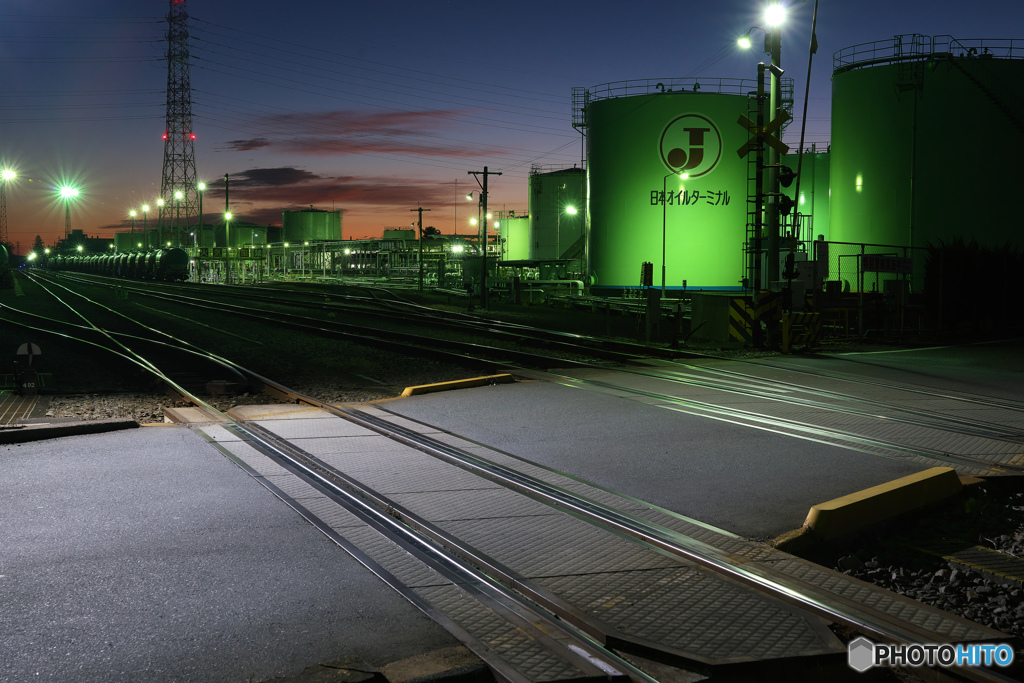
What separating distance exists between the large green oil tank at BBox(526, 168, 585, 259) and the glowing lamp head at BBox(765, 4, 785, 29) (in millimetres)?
47925

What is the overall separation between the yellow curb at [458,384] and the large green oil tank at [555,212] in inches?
2147

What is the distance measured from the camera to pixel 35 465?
704 cm

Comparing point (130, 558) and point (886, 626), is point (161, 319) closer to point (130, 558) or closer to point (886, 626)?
point (130, 558)

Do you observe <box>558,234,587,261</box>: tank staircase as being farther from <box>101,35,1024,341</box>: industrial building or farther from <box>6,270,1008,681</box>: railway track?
<box>6,270,1008,681</box>: railway track

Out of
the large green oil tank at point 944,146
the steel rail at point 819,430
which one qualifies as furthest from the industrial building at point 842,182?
the steel rail at point 819,430

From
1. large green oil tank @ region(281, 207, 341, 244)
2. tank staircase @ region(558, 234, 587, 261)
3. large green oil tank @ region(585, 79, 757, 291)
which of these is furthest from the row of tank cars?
large green oil tank @ region(585, 79, 757, 291)

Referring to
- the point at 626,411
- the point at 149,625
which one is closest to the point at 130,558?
the point at 149,625

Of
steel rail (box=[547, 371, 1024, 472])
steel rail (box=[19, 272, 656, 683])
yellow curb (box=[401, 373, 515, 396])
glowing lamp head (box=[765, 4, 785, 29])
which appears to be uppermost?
glowing lamp head (box=[765, 4, 785, 29])

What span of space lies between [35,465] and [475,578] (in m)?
4.74

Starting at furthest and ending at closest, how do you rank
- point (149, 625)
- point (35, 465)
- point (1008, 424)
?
1. point (1008, 424)
2. point (35, 465)
3. point (149, 625)

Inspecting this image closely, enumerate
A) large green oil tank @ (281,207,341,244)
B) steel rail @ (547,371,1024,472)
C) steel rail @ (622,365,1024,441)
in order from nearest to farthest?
steel rail @ (547,371,1024,472) < steel rail @ (622,365,1024,441) < large green oil tank @ (281,207,341,244)

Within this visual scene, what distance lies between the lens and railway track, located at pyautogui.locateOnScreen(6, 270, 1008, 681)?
371 centimetres

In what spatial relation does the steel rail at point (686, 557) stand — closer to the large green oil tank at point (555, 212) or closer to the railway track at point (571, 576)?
the railway track at point (571, 576)

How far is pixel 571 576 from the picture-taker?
180 inches
